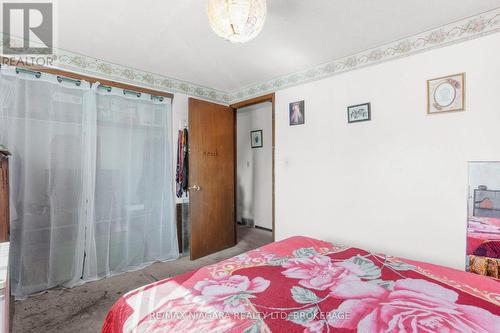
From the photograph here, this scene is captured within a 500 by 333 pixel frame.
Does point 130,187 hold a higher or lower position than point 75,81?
lower

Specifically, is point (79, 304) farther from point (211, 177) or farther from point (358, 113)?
point (358, 113)

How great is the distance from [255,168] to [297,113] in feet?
6.83

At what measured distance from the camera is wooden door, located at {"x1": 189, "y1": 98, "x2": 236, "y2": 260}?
3283 millimetres

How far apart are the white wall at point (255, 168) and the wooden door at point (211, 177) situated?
1047mm

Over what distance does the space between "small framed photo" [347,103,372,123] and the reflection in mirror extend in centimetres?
96

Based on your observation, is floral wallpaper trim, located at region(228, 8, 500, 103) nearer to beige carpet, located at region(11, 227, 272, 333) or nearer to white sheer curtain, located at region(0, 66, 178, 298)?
white sheer curtain, located at region(0, 66, 178, 298)

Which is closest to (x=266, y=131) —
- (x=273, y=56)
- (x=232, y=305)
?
(x=273, y=56)

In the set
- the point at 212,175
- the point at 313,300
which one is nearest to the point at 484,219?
the point at 313,300

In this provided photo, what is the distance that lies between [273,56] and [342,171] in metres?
1.47

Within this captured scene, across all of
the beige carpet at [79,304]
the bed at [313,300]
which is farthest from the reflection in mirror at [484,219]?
the beige carpet at [79,304]

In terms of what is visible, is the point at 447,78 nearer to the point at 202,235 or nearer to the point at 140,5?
the point at 140,5

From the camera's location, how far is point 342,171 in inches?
106

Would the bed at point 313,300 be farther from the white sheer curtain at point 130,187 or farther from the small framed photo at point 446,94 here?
the white sheer curtain at point 130,187

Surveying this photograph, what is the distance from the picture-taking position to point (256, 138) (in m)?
4.91
